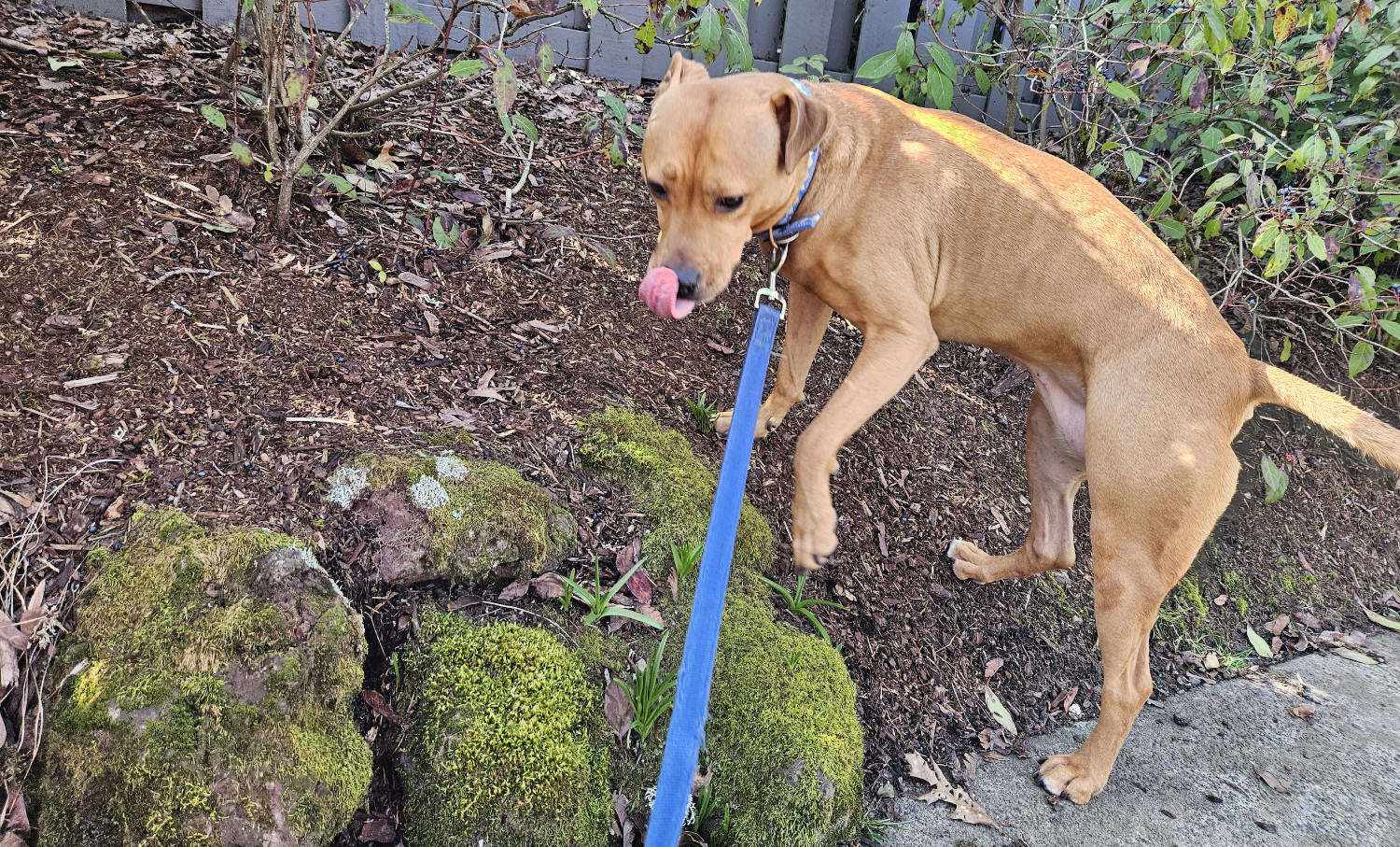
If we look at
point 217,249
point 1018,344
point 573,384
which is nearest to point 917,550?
point 1018,344

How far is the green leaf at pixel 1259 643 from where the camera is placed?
442 centimetres

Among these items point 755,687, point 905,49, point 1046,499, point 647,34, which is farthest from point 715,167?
point 905,49

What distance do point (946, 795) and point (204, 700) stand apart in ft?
7.94

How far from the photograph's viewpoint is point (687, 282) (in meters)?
2.63

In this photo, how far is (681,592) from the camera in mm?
2998

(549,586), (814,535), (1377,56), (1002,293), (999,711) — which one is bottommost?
(999,711)

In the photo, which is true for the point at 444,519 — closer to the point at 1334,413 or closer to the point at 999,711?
the point at 999,711

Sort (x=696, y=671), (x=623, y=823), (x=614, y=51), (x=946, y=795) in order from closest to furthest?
1. (x=696, y=671)
2. (x=623, y=823)
3. (x=946, y=795)
4. (x=614, y=51)

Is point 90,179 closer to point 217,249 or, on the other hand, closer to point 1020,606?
point 217,249

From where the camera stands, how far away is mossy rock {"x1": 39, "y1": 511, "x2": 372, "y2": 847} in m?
1.95

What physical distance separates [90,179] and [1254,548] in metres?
6.19

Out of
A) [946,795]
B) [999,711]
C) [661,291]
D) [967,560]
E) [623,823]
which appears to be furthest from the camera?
[967,560]

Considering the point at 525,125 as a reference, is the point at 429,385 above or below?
below

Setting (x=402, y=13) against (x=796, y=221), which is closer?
(x=402, y=13)
